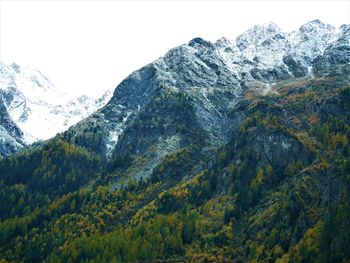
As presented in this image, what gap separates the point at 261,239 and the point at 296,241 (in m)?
17.3

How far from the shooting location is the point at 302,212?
184 metres

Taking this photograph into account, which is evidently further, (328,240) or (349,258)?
(328,240)

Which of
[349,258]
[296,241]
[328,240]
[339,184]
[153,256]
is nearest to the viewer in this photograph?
[349,258]

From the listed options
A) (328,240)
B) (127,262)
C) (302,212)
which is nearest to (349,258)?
(328,240)

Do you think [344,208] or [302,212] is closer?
[344,208]

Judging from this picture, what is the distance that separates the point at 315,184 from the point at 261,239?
31.2 metres

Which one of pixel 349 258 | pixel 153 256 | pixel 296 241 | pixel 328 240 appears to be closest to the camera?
pixel 349 258

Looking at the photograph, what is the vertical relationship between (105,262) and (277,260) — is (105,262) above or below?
above

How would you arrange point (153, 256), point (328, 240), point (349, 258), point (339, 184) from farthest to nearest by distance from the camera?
1. point (153, 256)
2. point (339, 184)
3. point (328, 240)
4. point (349, 258)

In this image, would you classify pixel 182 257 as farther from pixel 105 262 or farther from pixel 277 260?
pixel 277 260

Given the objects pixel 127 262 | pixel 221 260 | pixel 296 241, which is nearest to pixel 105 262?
pixel 127 262

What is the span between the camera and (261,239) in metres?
188

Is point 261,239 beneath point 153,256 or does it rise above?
beneath

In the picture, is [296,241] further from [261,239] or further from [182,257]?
[182,257]
